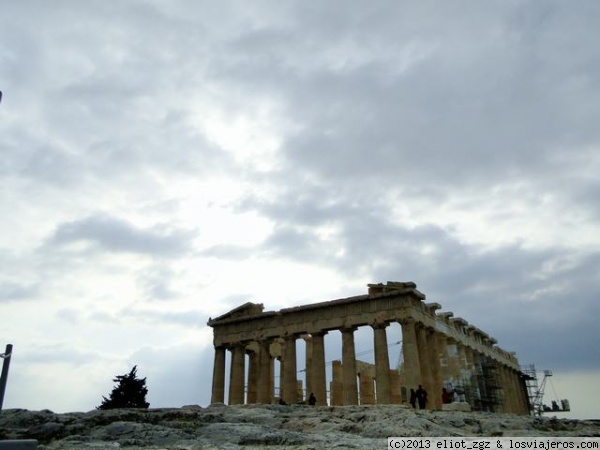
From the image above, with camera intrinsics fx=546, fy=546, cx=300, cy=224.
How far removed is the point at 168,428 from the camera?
14.0 metres

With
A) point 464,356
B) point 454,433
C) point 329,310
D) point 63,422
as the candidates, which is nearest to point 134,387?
point 329,310

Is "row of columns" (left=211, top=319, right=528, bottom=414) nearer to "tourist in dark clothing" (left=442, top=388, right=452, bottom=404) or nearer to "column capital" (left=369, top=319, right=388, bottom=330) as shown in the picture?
"column capital" (left=369, top=319, right=388, bottom=330)

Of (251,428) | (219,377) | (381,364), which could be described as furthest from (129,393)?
(251,428)

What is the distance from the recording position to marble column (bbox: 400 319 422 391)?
29.5 m

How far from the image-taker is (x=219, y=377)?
38781 millimetres

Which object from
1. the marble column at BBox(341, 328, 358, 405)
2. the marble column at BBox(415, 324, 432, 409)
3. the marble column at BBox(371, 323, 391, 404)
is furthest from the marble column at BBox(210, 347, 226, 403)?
the marble column at BBox(415, 324, 432, 409)

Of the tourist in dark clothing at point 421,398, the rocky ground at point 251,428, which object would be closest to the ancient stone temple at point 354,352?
the tourist in dark clothing at point 421,398

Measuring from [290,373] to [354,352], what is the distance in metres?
4.86

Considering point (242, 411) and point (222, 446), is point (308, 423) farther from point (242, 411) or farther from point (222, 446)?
point (222, 446)

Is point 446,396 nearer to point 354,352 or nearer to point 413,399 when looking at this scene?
point 413,399

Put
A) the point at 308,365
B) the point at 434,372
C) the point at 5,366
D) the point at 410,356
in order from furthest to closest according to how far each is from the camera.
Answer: the point at 308,365, the point at 434,372, the point at 410,356, the point at 5,366

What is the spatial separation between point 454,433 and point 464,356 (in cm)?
2369

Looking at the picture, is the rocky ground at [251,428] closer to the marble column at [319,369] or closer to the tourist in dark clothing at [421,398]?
the tourist in dark clothing at [421,398]

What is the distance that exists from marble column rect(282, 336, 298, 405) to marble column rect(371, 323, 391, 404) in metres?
6.13
